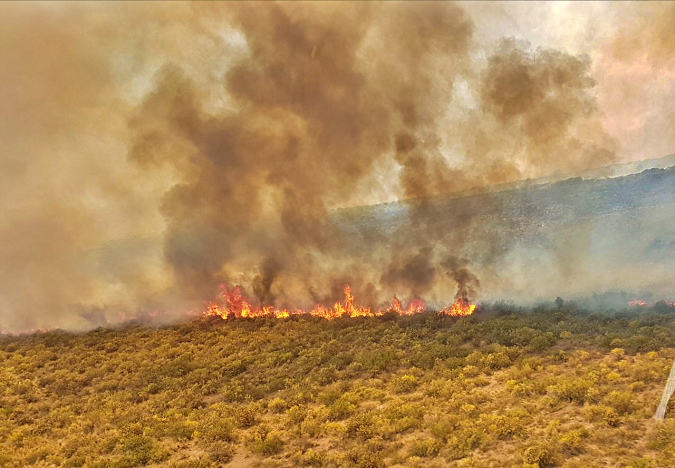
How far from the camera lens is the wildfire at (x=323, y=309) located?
3256 centimetres

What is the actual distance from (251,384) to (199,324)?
1386cm

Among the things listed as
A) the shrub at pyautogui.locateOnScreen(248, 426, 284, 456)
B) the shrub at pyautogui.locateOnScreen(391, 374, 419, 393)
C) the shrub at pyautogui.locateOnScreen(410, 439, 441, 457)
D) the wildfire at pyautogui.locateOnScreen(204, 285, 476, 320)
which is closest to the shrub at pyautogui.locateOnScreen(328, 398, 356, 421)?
the shrub at pyautogui.locateOnScreen(248, 426, 284, 456)

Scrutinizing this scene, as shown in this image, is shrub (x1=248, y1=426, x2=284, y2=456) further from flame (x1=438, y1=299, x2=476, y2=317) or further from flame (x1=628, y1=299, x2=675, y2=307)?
flame (x1=628, y1=299, x2=675, y2=307)

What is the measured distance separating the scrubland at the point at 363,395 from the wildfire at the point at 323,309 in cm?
206

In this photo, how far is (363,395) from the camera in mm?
19672

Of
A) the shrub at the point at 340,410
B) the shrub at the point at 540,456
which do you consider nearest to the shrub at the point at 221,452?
the shrub at the point at 340,410

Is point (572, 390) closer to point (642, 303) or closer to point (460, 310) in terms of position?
point (460, 310)

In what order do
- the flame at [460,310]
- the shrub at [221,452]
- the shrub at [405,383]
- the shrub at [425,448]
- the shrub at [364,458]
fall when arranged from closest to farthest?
the shrub at [364,458] < the shrub at [425,448] < the shrub at [221,452] < the shrub at [405,383] < the flame at [460,310]

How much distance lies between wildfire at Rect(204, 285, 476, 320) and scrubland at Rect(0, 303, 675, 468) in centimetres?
206

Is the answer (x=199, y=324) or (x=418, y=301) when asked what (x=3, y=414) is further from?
(x=418, y=301)

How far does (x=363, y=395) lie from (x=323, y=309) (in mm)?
16273

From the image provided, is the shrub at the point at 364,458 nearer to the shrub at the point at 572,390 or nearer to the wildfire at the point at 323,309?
the shrub at the point at 572,390

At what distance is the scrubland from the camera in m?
14.4

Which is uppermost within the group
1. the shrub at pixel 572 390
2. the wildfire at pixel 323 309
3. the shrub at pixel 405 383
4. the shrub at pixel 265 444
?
the wildfire at pixel 323 309
